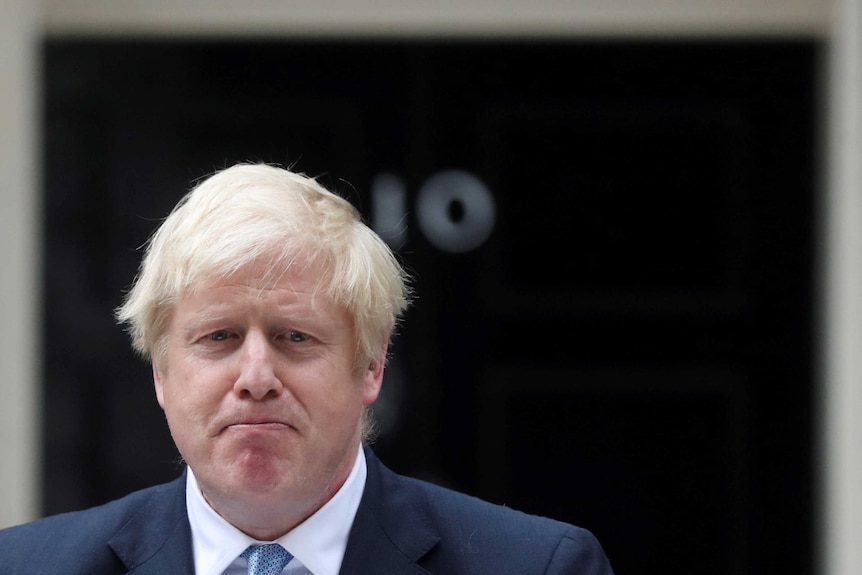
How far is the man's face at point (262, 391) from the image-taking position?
1945 mm

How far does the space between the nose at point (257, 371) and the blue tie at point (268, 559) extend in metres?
0.24

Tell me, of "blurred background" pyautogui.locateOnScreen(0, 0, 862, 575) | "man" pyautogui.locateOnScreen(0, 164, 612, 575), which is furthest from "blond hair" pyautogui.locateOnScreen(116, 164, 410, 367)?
"blurred background" pyautogui.locateOnScreen(0, 0, 862, 575)

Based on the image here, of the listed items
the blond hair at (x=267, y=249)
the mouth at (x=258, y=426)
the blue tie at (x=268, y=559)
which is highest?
the blond hair at (x=267, y=249)

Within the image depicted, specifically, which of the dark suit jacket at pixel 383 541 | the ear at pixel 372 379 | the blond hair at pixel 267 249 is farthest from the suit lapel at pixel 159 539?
the ear at pixel 372 379

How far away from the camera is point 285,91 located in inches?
180

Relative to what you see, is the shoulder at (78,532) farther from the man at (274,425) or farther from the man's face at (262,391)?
the man's face at (262,391)

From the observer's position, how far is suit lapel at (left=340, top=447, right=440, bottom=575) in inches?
82.2

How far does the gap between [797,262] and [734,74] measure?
0.64 metres

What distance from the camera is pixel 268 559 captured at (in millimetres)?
2033

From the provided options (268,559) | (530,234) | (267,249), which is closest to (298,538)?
(268,559)

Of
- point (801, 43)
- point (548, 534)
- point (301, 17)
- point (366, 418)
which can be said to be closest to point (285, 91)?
point (301, 17)

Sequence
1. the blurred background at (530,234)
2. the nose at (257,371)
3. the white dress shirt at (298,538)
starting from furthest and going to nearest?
the blurred background at (530,234)
the white dress shirt at (298,538)
the nose at (257,371)

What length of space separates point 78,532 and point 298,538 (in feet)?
1.24

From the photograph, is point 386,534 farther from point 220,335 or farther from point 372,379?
point 220,335
